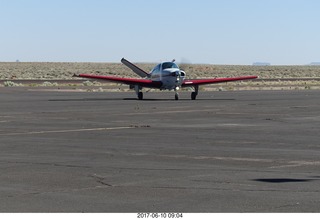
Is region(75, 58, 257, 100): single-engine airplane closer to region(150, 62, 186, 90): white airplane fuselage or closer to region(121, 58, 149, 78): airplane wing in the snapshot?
region(150, 62, 186, 90): white airplane fuselage

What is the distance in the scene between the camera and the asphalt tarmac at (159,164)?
12219mm

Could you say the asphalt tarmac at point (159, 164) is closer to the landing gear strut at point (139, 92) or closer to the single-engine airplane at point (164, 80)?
the landing gear strut at point (139, 92)

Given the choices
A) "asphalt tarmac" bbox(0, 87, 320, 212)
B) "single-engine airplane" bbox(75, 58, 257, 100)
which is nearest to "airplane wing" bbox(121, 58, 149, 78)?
"single-engine airplane" bbox(75, 58, 257, 100)

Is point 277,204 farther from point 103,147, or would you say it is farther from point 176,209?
point 103,147

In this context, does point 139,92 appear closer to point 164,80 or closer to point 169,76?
point 164,80

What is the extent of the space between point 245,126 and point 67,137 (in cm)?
672

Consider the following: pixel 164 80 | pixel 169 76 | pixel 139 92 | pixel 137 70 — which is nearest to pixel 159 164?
pixel 139 92

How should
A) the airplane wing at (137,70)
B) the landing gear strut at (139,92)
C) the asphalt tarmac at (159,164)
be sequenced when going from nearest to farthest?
the asphalt tarmac at (159,164) < the landing gear strut at (139,92) < the airplane wing at (137,70)

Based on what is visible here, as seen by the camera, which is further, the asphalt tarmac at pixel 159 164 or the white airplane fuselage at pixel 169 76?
the white airplane fuselage at pixel 169 76

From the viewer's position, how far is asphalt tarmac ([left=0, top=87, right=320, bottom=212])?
12.2 m

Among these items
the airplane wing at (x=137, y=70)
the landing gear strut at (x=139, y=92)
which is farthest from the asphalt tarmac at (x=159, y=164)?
the airplane wing at (x=137, y=70)

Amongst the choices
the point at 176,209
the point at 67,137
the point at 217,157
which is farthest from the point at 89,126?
the point at 176,209

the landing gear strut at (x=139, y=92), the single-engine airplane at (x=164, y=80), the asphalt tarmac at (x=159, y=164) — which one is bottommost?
the asphalt tarmac at (x=159, y=164)

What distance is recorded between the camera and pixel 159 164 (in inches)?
671
